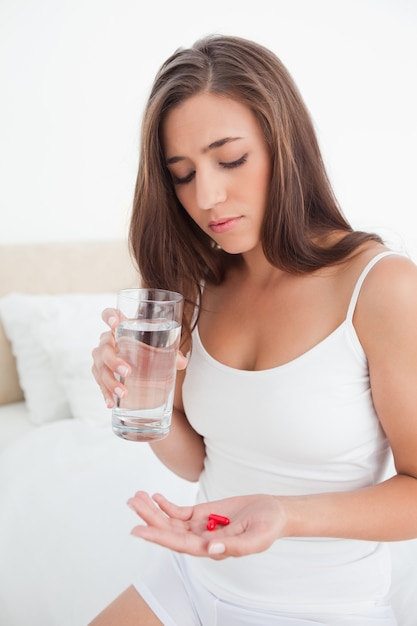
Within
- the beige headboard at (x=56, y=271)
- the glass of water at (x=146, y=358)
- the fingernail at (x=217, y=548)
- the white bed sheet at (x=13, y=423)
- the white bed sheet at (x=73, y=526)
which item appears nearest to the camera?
the fingernail at (x=217, y=548)

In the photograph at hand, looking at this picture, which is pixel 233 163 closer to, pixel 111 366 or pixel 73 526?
pixel 111 366

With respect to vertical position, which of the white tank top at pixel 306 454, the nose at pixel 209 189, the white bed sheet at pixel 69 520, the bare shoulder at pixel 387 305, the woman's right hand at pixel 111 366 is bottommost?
the white bed sheet at pixel 69 520

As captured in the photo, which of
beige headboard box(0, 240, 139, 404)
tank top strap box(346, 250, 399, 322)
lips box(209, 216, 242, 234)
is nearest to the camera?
tank top strap box(346, 250, 399, 322)

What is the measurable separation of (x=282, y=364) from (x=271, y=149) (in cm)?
41

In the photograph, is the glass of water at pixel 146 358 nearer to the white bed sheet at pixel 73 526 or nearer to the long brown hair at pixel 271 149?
the long brown hair at pixel 271 149

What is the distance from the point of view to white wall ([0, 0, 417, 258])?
2857mm

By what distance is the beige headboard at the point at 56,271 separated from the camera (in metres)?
2.81

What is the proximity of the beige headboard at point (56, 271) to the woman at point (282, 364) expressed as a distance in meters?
1.52

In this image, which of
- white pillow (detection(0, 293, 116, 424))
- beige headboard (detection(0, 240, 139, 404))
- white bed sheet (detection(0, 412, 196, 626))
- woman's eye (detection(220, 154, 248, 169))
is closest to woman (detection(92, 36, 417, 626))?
woman's eye (detection(220, 154, 248, 169))

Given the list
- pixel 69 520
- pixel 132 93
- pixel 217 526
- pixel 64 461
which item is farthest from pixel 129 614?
pixel 132 93

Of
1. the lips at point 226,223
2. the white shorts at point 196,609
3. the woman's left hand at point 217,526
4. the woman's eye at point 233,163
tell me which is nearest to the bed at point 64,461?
the white shorts at point 196,609

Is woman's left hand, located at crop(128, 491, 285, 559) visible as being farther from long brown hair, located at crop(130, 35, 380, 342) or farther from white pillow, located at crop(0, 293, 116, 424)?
white pillow, located at crop(0, 293, 116, 424)

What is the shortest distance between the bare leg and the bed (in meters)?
0.27

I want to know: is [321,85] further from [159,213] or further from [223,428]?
[223,428]
